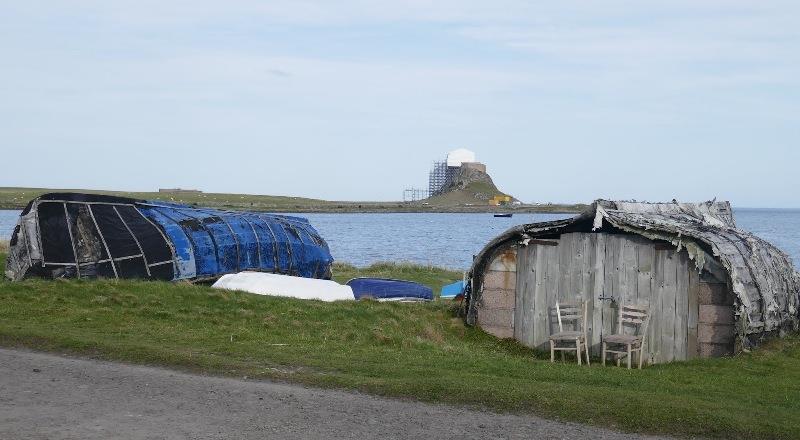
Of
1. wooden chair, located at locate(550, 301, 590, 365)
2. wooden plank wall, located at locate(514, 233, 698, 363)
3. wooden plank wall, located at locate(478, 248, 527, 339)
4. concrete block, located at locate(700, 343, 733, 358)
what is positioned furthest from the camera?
wooden plank wall, located at locate(478, 248, 527, 339)

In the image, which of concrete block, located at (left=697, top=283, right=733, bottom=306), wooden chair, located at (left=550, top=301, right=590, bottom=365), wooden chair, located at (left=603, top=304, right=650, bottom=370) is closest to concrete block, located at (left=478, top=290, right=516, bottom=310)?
wooden chair, located at (left=550, top=301, right=590, bottom=365)

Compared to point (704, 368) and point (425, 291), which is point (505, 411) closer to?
point (704, 368)

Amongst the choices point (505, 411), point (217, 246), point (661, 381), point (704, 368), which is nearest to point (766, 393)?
point (661, 381)

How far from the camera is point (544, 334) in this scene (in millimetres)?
21922

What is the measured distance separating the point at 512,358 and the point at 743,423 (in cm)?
722

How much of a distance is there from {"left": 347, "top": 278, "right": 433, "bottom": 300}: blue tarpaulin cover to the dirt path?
1461cm

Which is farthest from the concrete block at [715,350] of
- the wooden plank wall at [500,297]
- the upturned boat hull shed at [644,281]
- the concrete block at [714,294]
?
the wooden plank wall at [500,297]

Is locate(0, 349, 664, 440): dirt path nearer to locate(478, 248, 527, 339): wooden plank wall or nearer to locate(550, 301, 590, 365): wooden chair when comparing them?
locate(550, 301, 590, 365): wooden chair

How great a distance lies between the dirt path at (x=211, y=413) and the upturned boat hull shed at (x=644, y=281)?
862 centimetres

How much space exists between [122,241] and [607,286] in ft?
46.1

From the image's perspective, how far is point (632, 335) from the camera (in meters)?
20.7

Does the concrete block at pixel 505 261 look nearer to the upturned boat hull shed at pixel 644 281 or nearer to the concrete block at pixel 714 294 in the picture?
the upturned boat hull shed at pixel 644 281

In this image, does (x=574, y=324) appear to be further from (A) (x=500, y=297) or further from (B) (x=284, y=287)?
(B) (x=284, y=287)

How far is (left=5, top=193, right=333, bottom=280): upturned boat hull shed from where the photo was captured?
2691cm
